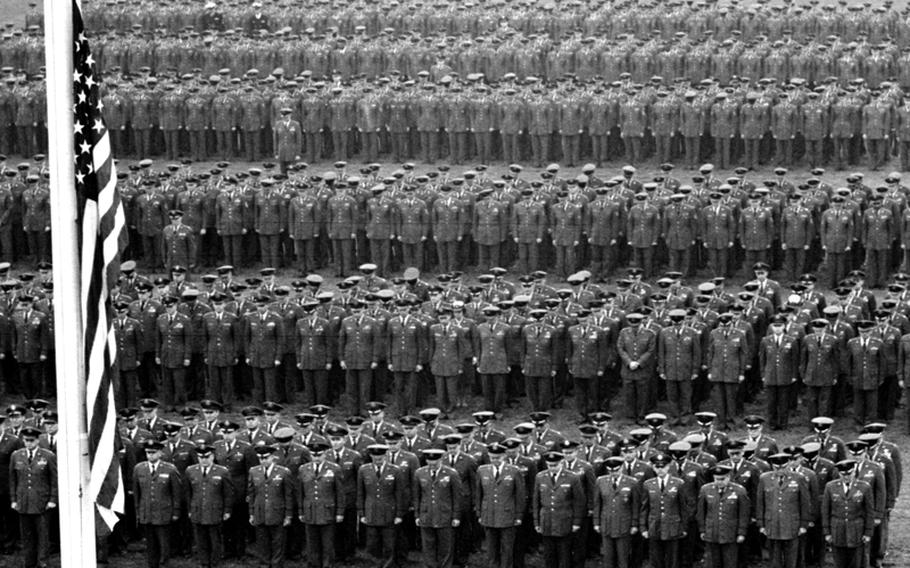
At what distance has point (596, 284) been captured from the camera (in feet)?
102

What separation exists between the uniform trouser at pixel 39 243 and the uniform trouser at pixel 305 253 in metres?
4.23

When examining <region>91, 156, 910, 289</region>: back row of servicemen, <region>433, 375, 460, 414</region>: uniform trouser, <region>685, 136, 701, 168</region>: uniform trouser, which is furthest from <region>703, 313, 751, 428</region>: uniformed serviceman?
<region>685, 136, 701, 168</region>: uniform trouser

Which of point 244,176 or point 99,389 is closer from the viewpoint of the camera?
point 99,389

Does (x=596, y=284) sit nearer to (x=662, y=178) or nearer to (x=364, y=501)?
(x=662, y=178)

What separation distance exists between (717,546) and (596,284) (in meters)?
9.20

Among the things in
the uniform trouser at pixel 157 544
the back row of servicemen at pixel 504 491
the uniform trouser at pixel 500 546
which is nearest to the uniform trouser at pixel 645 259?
the back row of servicemen at pixel 504 491

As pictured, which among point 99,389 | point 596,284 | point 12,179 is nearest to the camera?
point 99,389

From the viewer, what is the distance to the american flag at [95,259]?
1450 cm

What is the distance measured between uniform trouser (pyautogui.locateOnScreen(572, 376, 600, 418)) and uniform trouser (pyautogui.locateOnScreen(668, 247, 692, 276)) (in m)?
4.23

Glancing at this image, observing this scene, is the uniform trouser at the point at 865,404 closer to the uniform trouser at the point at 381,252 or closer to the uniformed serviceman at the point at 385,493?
the uniformed serviceman at the point at 385,493

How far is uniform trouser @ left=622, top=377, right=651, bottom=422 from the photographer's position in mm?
27016

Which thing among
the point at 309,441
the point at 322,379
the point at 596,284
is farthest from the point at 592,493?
the point at 596,284

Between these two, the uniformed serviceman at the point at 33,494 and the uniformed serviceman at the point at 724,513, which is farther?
the uniformed serviceman at the point at 33,494

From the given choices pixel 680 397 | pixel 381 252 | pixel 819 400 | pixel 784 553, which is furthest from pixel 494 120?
pixel 784 553
